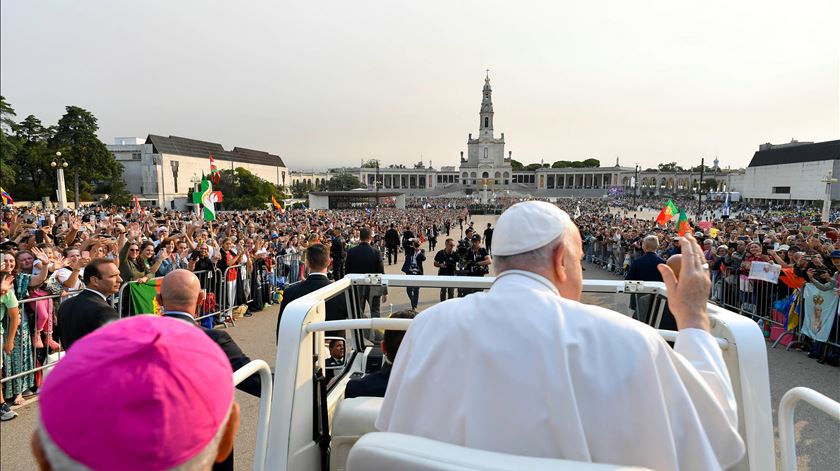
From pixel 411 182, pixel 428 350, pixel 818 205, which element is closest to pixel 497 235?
pixel 428 350

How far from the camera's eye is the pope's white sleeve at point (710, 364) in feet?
5.03

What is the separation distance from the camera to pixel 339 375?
3.39m

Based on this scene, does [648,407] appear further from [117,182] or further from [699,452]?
[117,182]

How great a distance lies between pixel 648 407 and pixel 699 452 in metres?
0.24

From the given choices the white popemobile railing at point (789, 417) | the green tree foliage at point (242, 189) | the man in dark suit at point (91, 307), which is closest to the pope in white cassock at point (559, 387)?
the white popemobile railing at point (789, 417)

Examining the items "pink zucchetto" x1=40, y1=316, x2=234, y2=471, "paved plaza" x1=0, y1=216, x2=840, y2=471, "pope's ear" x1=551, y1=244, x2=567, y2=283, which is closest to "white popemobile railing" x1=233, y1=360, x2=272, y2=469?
"paved plaza" x1=0, y1=216, x2=840, y2=471

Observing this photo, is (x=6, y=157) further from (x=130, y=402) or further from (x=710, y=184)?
(x=710, y=184)

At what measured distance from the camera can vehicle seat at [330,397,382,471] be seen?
2514 mm

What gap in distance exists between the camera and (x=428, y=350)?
1.56 meters

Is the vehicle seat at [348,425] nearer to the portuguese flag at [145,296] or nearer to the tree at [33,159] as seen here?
the portuguese flag at [145,296]

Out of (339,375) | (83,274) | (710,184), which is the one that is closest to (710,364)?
(339,375)

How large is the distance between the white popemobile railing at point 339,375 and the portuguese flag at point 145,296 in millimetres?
5036

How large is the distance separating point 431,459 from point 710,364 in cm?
103

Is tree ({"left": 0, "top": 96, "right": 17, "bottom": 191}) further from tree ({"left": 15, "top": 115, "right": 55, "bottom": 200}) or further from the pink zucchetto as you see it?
the pink zucchetto
